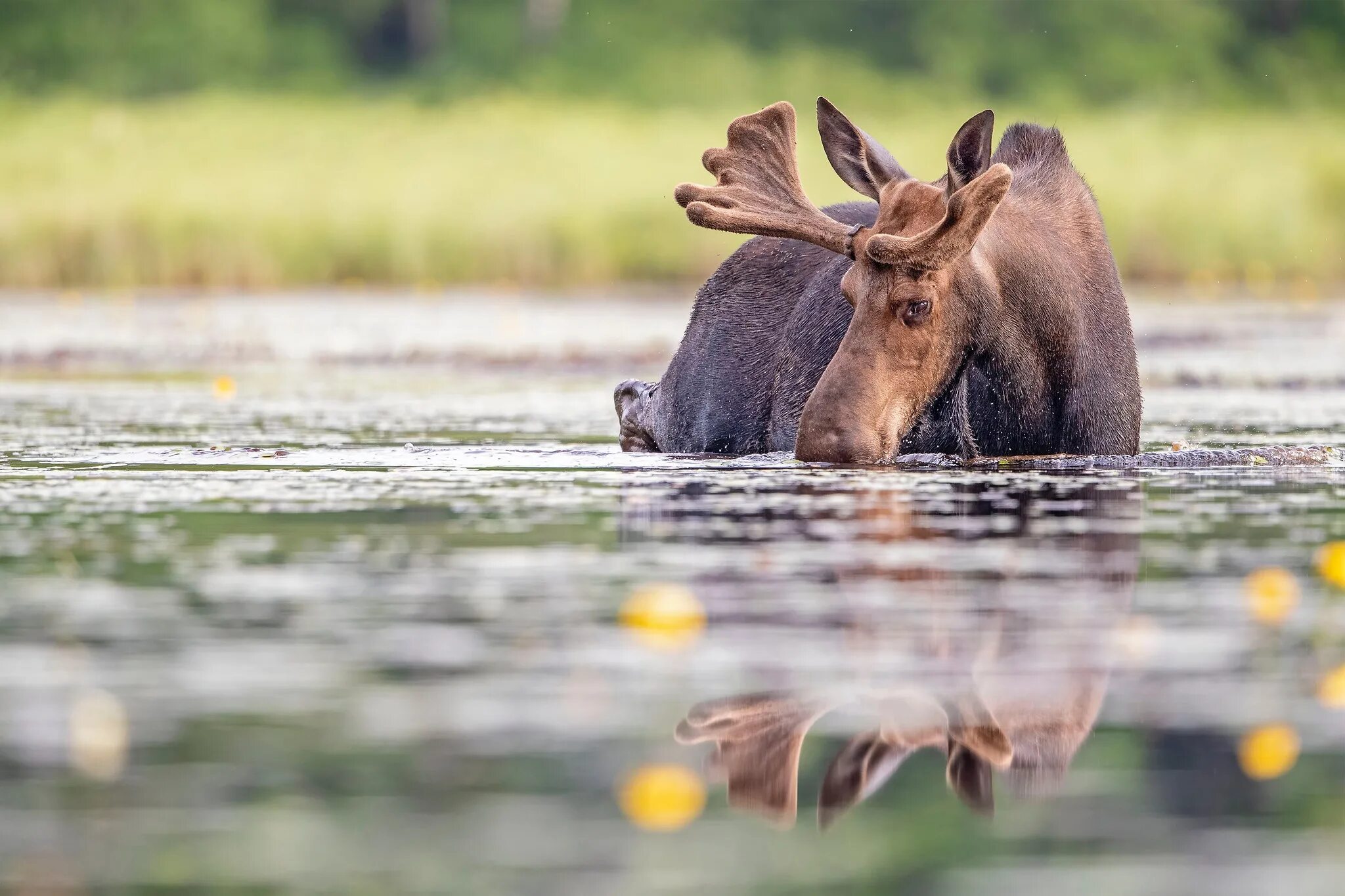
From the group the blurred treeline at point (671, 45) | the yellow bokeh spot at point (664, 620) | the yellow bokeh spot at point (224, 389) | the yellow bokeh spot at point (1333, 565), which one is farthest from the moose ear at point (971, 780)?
the blurred treeline at point (671, 45)

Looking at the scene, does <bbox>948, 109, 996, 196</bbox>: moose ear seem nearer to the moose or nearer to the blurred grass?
the moose

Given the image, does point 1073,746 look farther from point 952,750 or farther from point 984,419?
point 984,419

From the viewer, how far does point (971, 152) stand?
309 inches

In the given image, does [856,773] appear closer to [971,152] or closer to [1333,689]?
Answer: [1333,689]

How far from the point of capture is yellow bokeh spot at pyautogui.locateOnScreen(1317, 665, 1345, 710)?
417 cm

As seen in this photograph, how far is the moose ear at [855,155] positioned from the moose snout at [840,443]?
100 cm

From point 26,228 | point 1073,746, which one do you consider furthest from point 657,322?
point 1073,746

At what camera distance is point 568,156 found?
1544 inches

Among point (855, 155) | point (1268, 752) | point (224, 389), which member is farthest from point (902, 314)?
point (224, 389)

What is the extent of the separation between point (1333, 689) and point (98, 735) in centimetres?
214

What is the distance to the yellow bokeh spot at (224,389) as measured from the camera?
13.1 meters

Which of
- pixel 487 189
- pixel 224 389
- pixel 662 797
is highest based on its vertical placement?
pixel 487 189

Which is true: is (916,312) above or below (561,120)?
below

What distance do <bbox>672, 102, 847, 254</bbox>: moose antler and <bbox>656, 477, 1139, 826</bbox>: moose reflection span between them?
2207mm
